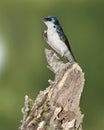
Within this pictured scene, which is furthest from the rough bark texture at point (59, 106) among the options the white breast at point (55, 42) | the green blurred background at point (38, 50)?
the green blurred background at point (38, 50)

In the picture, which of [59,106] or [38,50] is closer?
[59,106]

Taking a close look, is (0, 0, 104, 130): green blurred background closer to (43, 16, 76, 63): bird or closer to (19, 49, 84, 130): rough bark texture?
(43, 16, 76, 63): bird

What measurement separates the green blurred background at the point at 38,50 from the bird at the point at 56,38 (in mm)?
8687

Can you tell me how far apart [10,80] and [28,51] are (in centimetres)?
139

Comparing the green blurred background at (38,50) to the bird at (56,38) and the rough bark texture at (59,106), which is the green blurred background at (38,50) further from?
the rough bark texture at (59,106)

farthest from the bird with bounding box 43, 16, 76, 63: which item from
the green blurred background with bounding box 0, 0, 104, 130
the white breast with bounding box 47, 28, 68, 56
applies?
the green blurred background with bounding box 0, 0, 104, 130

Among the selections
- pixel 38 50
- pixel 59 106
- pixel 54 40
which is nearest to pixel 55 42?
pixel 54 40

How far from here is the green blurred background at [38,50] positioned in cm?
1975

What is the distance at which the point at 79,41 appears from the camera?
2273 cm

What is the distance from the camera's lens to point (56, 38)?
9633mm

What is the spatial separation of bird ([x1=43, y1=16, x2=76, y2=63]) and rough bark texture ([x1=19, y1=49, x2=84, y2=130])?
87 cm

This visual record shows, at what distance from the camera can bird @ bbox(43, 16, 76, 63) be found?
9.59m

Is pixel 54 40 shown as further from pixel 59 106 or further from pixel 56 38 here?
pixel 59 106

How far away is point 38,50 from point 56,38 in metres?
12.6
